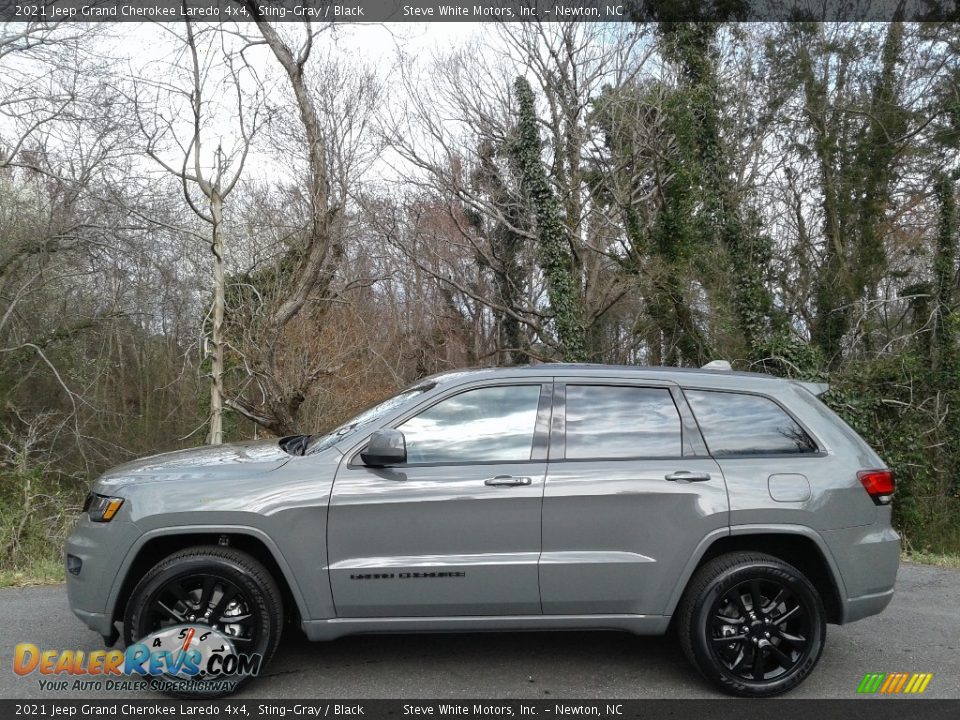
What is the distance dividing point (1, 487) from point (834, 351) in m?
16.5

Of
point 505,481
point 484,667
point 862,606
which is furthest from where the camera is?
point 484,667

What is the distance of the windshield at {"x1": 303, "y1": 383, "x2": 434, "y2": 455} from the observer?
165 inches

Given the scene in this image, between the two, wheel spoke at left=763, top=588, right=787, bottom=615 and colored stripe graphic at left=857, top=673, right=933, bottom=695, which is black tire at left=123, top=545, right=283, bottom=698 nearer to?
wheel spoke at left=763, top=588, right=787, bottom=615

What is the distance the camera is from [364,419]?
4398 mm

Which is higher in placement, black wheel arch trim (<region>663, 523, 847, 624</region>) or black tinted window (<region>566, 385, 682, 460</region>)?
black tinted window (<region>566, 385, 682, 460</region>)

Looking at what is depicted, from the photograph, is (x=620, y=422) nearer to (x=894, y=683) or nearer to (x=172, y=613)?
(x=894, y=683)

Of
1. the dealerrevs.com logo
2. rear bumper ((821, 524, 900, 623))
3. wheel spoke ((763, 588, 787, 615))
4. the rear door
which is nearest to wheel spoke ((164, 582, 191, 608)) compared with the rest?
the dealerrevs.com logo

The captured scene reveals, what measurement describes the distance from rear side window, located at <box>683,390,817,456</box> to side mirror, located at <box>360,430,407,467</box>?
1.63 metres

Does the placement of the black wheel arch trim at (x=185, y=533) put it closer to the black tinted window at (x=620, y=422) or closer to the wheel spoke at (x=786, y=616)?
the black tinted window at (x=620, y=422)

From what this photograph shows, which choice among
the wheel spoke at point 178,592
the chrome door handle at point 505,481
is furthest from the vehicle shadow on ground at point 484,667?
the chrome door handle at point 505,481

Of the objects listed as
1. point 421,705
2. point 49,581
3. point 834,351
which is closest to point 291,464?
point 421,705

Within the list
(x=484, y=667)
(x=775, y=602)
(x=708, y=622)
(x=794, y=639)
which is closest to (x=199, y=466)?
(x=484, y=667)

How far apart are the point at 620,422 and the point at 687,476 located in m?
0.45

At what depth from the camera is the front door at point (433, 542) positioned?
3.90 meters
